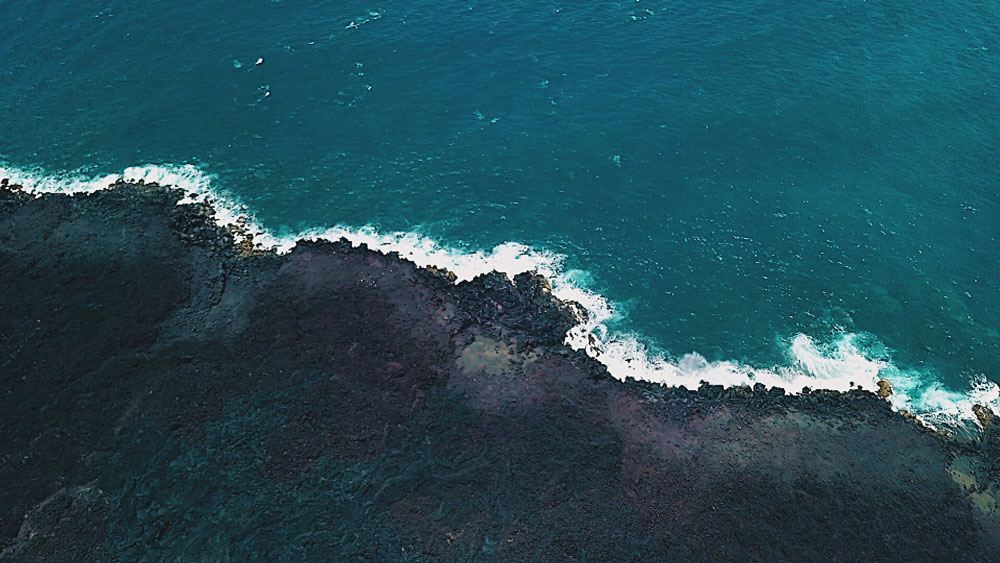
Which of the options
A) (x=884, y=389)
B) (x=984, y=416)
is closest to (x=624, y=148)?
(x=884, y=389)

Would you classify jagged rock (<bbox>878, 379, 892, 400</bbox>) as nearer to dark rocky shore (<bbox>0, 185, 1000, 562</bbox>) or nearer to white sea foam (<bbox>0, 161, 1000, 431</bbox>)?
white sea foam (<bbox>0, 161, 1000, 431</bbox>)

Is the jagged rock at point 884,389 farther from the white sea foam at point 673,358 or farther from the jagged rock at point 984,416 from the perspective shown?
the jagged rock at point 984,416

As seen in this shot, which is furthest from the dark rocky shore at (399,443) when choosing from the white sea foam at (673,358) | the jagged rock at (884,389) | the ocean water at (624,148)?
the ocean water at (624,148)

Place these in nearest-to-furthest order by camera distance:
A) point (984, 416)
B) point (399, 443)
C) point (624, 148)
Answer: point (399, 443) < point (984, 416) < point (624, 148)

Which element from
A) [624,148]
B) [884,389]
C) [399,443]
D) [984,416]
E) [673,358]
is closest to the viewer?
[399,443]

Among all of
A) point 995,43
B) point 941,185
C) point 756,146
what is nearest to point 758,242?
point 756,146

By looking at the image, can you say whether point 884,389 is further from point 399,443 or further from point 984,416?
point 399,443
